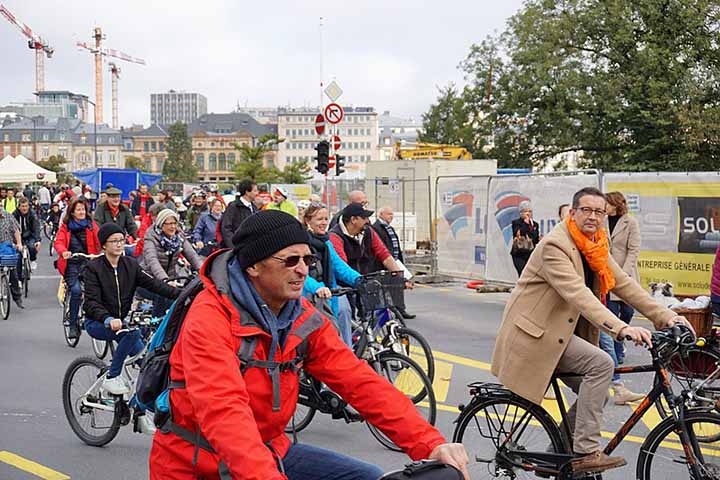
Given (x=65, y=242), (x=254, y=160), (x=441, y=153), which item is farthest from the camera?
(x=254, y=160)

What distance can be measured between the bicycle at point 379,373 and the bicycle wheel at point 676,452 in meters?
2.02

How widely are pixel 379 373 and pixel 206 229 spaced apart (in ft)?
30.4

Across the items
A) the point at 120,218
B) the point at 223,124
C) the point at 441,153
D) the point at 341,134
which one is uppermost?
the point at 223,124

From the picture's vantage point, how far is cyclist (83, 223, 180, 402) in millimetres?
6938

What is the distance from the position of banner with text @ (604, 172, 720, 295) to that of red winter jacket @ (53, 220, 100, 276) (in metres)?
7.67

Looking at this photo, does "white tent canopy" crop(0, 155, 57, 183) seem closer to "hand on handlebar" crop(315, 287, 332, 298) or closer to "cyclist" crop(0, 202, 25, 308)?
"cyclist" crop(0, 202, 25, 308)

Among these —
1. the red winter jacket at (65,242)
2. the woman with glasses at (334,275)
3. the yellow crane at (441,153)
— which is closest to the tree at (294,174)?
the yellow crane at (441,153)

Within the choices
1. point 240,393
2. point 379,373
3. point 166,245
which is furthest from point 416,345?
point 240,393

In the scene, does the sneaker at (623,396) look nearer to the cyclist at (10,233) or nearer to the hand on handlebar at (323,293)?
the hand on handlebar at (323,293)

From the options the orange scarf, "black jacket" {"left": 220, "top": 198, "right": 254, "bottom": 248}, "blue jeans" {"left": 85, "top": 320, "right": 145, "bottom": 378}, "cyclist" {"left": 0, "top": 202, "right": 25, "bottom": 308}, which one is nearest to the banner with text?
"black jacket" {"left": 220, "top": 198, "right": 254, "bottom": 248}

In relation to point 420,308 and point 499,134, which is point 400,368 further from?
A: point 499,134

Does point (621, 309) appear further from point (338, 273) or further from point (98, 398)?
point (98, 398)

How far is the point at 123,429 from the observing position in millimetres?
7582

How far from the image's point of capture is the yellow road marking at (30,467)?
20.9 feet
